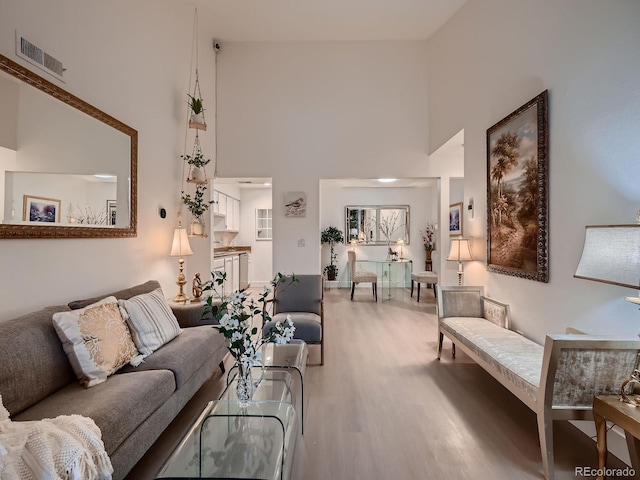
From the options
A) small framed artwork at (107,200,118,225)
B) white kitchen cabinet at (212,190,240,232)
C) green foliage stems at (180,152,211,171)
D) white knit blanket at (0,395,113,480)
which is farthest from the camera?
white kitchen cabinet at (212,190,240,232)

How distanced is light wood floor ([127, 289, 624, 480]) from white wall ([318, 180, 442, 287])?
13.4ft

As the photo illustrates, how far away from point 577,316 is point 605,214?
0.71 meters

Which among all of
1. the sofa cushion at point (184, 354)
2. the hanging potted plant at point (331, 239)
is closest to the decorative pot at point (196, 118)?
the sofa cushion at point (184, 354)

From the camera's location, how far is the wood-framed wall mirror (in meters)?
1.90

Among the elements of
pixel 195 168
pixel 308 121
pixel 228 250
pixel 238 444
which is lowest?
pixel 238 444

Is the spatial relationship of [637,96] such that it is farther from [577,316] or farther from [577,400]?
[577,400]

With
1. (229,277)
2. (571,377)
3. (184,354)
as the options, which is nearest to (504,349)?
(571,377)

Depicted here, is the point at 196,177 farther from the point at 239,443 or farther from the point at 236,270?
the point at 239,443

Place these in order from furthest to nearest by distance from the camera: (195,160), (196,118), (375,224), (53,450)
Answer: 1. (375,224)
2. (195,160)
3. (196,118)
4. (53,450)

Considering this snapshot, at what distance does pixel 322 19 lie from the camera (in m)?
4.45

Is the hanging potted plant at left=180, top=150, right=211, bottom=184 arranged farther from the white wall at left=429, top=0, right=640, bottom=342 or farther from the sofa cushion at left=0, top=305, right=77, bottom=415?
the white wall at left=429, top=0, right=640, bottom=342

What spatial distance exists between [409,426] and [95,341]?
6.82ft

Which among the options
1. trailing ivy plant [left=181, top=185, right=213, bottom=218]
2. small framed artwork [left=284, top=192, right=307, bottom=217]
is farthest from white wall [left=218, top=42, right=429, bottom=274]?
trailing ivy plant [left=181, top=185, right=213, bottom=218]

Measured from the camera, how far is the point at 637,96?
1.73m
